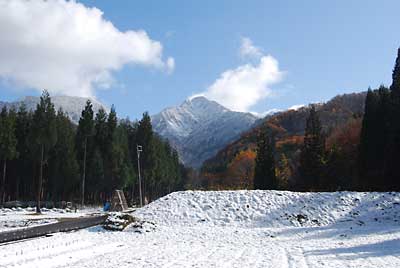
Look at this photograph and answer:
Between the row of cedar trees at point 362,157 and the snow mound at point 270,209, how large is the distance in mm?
17026

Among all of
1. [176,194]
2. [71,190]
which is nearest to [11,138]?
[71,190]

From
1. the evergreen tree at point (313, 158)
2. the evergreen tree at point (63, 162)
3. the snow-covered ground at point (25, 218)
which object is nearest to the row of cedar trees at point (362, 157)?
the evergreen tree at point (313, 158)

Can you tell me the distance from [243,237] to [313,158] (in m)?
37.6

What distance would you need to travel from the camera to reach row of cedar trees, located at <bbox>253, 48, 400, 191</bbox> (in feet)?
141

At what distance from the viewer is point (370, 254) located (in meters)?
14.5

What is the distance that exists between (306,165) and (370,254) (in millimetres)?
41941

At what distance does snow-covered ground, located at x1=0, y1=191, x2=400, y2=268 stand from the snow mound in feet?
0.19

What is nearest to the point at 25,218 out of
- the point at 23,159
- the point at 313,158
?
the point at 23,159

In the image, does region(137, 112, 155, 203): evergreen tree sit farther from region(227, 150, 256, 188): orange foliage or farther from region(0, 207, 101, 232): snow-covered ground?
region(227, 150, 256, 188): orange foliage

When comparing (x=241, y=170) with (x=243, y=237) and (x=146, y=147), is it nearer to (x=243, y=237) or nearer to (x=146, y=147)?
(x=146, y=147)

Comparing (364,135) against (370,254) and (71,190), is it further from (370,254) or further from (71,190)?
(71,190)

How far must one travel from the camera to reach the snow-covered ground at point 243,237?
489 inches

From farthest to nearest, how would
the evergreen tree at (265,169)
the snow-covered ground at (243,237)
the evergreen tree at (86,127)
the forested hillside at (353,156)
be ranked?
the evergreen tree at (265,169) → the evergreen tree at (86,127) → the forested hillside at (353,156) → the snow-covered ground at (243,237)

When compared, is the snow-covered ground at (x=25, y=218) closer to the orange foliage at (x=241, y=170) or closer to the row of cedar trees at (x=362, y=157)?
the row of cedar trees at (x=362, y=157)
